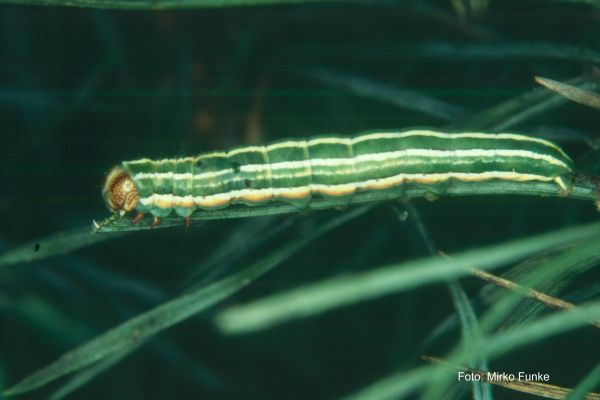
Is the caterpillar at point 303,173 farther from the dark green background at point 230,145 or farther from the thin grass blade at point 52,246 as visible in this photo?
the dark green background at point 230,145

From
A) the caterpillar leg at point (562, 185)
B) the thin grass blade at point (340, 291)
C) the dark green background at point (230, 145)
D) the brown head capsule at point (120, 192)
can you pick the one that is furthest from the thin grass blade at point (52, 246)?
the caterpillar leg at point (562, 185)

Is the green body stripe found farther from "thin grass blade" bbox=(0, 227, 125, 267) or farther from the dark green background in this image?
the dark green background

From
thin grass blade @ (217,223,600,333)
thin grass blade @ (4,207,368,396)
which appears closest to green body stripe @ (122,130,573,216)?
thin grass blade @ (4,207,368,396)

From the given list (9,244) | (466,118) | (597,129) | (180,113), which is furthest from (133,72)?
(597,129)

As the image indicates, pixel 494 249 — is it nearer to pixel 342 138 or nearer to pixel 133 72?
pixel 342 138

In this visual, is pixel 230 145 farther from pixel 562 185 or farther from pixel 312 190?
pixel 562 185

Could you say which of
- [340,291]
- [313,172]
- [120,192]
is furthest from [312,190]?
[340,291]

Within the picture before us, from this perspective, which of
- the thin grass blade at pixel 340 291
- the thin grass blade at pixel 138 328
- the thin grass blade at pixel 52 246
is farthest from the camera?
the thin grass blade at pixel 52 246
